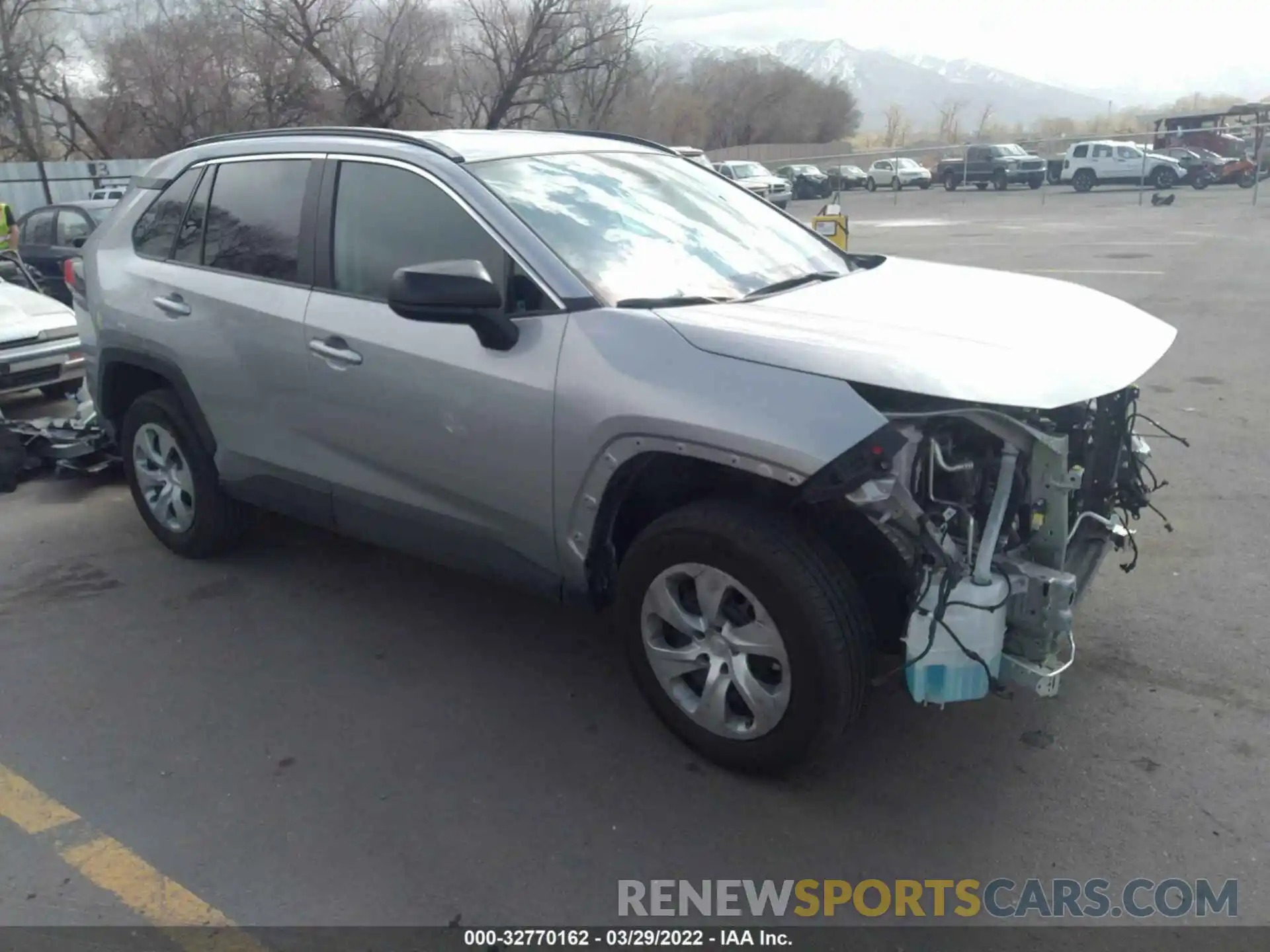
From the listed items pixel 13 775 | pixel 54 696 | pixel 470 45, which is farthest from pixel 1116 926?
pixel 470 45

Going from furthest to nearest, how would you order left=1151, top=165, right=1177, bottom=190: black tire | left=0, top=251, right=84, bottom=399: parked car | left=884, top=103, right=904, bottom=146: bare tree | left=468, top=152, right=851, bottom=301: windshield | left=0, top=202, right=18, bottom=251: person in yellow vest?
left=884, top=103, right=904, bottom=146: bare tree < left=1151, top=165, right=1177, bottom=190: black tire < left=0, top=202, right=18, bottom=251: person in yellow vest < left=0, top=251, right=84, bottom=399: parked car < left=468, top=152, right=851, bottom=301: windshield

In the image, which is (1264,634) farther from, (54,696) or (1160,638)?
(54,696)

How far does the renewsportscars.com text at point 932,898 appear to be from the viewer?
2.74m

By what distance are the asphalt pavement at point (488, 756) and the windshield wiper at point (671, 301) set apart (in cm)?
62

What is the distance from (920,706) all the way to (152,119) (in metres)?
39.8

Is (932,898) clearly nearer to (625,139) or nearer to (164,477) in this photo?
(625,139)

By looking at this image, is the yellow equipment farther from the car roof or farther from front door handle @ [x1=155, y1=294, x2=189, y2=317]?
front door handle @ [x1=155, y1=294, x2=189, y2=317]

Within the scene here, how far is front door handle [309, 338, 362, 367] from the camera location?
150 inches

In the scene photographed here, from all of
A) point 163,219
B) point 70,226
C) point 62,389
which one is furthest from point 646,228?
point 70,226

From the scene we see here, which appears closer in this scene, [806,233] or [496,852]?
[496,852]

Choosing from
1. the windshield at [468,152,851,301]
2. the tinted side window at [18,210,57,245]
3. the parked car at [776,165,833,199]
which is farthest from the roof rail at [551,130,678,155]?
the parked car at [776,165,833,199]

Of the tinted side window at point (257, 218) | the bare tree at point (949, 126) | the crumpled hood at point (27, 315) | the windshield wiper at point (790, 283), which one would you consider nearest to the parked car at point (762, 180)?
the crumpled hood at point (27, 315)

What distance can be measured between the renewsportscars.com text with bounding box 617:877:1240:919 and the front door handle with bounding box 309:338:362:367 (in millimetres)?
2060

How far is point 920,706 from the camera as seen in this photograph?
3.68 m
